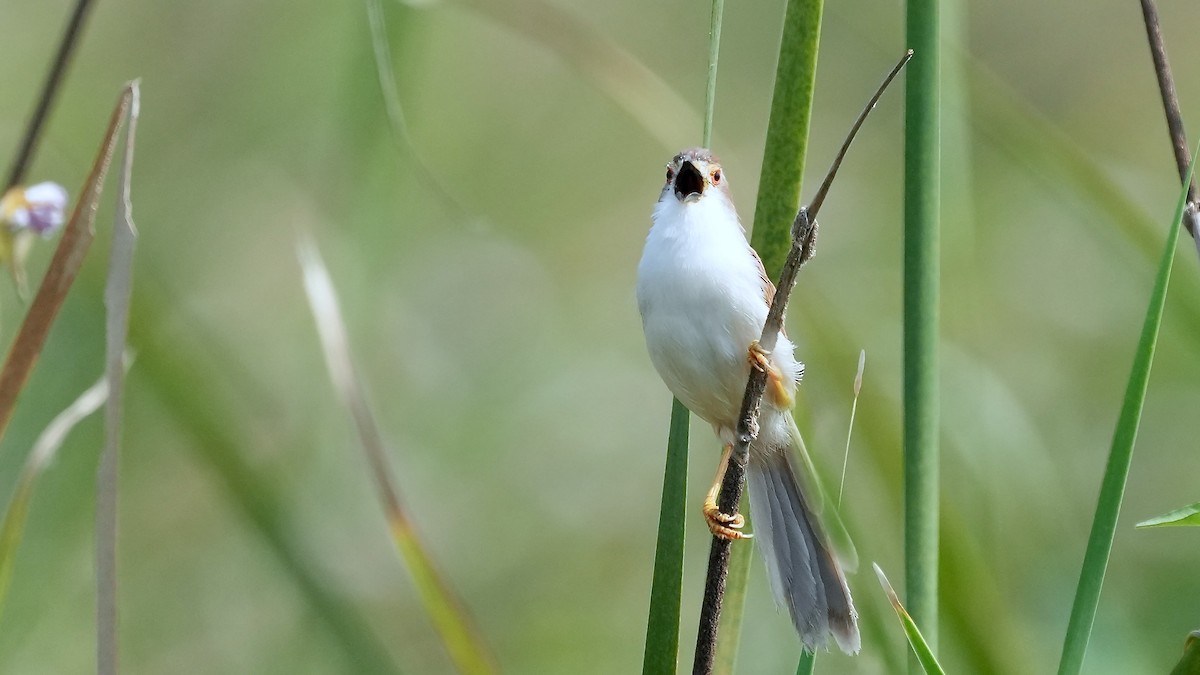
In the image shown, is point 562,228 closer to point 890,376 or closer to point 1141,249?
point 890,376

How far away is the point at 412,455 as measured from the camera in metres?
3.88

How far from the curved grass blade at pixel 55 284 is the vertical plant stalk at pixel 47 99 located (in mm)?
195

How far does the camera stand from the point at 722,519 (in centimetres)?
154

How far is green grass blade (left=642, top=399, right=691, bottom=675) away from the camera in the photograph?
1367 millimetres

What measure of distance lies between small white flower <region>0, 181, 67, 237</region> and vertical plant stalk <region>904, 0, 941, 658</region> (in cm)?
108

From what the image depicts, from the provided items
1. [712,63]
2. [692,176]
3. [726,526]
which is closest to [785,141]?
[712,63]

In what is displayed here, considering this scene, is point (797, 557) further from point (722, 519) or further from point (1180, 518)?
point (1180, 518)

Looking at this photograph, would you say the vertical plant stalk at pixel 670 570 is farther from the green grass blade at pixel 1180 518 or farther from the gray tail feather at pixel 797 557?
the green grass blade at pixel 1180 518

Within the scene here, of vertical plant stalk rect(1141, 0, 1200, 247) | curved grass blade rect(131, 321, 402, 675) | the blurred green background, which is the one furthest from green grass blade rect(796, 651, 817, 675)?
curved grass blade rect(131, 321, 402, 675)

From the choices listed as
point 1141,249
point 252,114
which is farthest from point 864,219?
point 1141,249

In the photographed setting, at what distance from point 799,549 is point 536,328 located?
264 cm

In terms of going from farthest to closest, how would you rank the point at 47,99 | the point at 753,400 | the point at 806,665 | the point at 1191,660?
the point at 47,99 < the point at 753,400 < the point at 806,665 < the point at 1191,660

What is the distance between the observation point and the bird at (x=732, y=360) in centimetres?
184

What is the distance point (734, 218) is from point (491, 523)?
2116 mm
